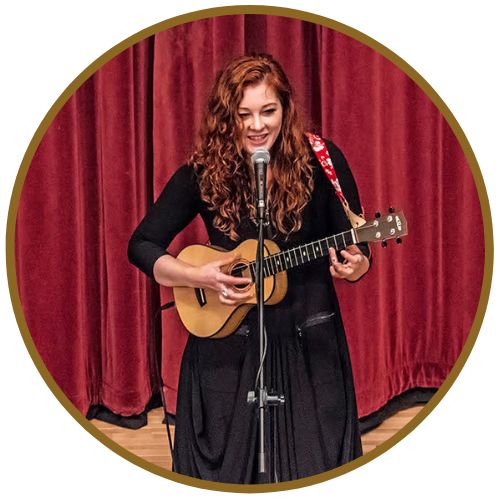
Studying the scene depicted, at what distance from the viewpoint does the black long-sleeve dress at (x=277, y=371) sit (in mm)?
2123

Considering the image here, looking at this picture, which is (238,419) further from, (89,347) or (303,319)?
(89,347)

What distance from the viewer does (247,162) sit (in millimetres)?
2105

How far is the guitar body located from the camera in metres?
2.06

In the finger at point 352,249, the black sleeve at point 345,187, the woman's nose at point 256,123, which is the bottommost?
the finger at point 352,249

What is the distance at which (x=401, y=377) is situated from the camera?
2254mm

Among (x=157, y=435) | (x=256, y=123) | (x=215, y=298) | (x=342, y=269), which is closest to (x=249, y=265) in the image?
(x=215, y=298)

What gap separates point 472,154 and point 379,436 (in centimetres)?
76

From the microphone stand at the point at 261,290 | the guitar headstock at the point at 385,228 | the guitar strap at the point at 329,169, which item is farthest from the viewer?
the guitar strap at the point at 329,169

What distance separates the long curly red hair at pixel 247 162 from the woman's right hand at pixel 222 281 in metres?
0.08

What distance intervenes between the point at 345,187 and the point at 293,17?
0.45 metres

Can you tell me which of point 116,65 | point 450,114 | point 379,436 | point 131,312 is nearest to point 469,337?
point 379,436

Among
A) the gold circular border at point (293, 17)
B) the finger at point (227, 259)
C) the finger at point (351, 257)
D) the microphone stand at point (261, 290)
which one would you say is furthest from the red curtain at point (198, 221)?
the microphone stand at point (261, 290)

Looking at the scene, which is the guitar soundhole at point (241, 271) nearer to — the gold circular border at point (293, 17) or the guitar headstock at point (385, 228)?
the guitar headstock at point (385, 228)

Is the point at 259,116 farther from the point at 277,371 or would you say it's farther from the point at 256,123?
the point at 277,371
